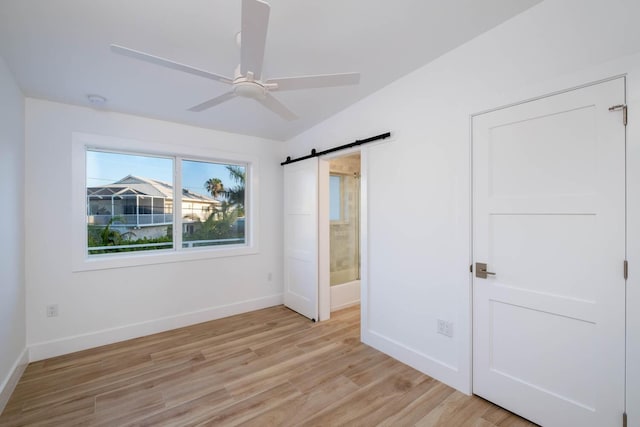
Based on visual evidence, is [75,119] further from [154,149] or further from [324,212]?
[324,212]

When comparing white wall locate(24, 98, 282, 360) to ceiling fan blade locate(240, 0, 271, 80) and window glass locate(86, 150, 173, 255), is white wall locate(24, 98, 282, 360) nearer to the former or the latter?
window glass locate(86, 150, 173, 255)

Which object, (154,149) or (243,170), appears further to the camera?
(243,170)

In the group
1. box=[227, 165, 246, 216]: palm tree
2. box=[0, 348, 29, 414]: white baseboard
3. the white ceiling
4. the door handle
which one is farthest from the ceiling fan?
box=[0, 348, 29, 414]: white baseboard

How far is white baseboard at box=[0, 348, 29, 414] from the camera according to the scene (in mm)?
1956

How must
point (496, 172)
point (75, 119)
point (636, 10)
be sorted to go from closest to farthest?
point (636, 10), point (496, 172), point (75, 119)

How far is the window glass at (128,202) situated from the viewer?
3.05 metres

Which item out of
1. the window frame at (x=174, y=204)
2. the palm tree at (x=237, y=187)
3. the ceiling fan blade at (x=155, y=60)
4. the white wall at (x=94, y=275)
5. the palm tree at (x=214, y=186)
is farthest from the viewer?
the palm tree at (x=237, y=187)

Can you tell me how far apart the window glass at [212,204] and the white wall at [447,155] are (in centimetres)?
176

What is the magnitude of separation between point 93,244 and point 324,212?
265 centimetres

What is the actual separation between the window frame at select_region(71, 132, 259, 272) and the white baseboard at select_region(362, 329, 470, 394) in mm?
2066

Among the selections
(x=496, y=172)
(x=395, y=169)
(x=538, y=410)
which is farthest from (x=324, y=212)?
(x=538, y=410)

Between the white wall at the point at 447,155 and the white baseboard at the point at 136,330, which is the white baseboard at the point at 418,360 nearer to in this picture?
the white wall at the point at 447,155

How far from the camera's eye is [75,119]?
9.18ft

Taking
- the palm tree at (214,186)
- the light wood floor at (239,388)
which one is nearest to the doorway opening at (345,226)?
the light wood floor at (239,388)
